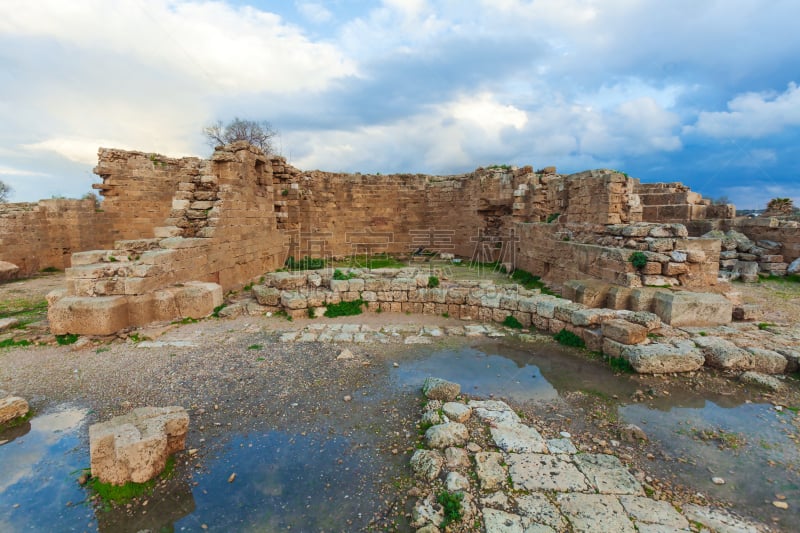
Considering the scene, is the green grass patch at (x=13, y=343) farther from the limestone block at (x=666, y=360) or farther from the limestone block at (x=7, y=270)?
the limestone block at (x=666, y=360)

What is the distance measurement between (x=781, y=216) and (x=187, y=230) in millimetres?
18874

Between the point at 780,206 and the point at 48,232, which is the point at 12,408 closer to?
the point at 48,232

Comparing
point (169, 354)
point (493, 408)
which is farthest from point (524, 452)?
point (169, 354)

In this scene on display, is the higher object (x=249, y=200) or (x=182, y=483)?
(x=249, y=200)

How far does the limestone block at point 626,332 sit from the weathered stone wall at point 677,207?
10041 mm

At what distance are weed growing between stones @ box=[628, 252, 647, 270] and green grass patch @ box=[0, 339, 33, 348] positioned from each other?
10488mm

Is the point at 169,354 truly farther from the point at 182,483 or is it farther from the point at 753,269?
the point at 753,269

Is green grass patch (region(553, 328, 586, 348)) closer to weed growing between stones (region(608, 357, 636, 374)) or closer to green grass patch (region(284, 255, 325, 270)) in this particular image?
weed growing between stones (region(608, 357, 636, 374))

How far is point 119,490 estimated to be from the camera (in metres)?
3.09

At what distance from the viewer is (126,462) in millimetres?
3143

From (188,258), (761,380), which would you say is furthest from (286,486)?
(188,258)

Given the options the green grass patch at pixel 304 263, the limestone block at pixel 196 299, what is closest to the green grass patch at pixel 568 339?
the limestone block at pixel 196 299

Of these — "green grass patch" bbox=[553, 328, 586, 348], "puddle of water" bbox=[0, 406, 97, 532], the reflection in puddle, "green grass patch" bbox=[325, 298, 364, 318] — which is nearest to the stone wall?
"green grass patch" bbox=[325, 298, 364, 318]

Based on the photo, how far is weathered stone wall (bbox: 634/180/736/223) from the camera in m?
13.7
